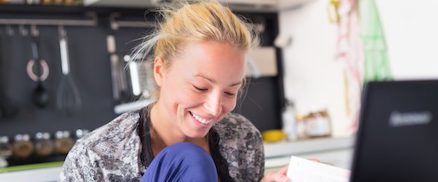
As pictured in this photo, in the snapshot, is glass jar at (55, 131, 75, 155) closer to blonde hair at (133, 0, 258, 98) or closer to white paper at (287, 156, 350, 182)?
blonde hair at (133, 0, 258, 98)

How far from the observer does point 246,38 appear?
3.53 feet

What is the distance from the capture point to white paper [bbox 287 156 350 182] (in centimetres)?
78

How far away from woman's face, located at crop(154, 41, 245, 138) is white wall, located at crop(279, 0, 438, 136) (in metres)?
0.72

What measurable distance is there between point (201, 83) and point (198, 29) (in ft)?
0.42

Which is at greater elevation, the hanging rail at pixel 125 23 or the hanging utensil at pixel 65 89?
the hanging rail at pixel 125 23

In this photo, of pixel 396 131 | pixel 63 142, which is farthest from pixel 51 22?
pixel 396 131

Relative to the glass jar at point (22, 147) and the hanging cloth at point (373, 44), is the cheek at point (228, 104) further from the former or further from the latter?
the glass jar at point (22, 147)

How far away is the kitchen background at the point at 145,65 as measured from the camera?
176cm

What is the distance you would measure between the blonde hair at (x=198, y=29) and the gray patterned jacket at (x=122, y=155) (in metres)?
0.17

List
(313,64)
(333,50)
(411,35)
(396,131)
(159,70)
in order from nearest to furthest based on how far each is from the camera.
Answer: (396,131)
(159,70)
(411,35)
(333,50)
(313,64)

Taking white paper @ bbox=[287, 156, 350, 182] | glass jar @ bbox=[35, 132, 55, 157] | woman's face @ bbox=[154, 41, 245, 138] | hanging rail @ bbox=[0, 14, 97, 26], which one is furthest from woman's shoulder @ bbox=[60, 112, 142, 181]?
hanging rail @ bbox=[0, 14, 97, 26]

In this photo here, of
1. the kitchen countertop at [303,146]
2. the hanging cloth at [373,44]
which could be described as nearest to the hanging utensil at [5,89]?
the kitchen countertop at [303,146]

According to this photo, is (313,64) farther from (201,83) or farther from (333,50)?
(201,83)

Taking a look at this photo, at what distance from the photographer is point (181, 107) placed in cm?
102
